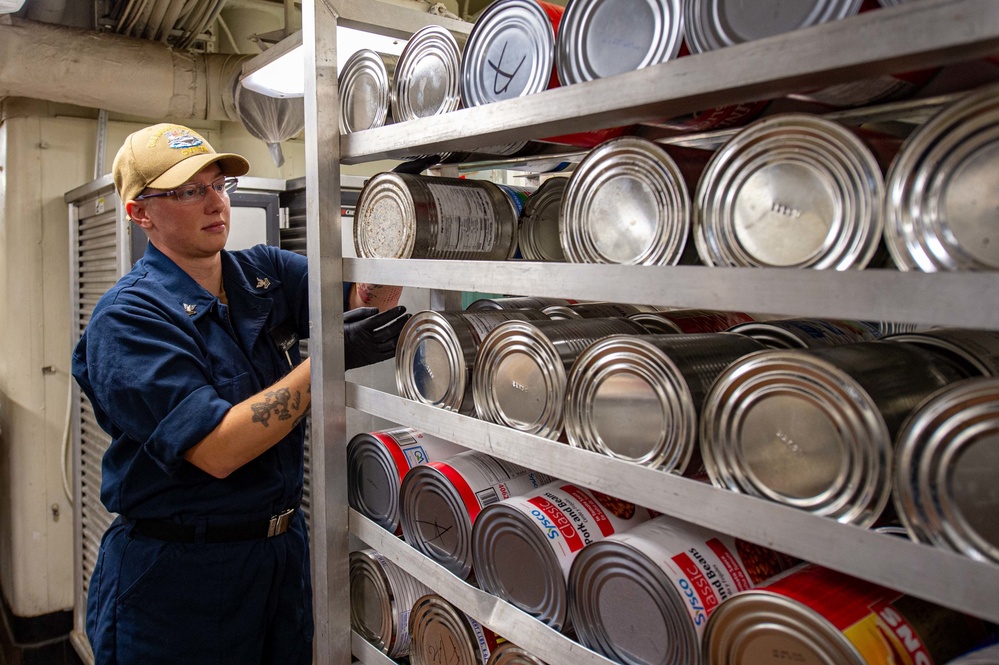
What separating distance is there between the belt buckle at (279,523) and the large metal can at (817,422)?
1385 mm

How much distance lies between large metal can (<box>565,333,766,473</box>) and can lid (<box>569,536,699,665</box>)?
0.14 metres

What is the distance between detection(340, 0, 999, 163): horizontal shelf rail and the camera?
2.10 feet

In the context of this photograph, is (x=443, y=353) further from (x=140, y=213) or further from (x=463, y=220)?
(x=140, y=213)

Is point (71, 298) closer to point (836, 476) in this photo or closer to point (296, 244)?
point (296, 244)

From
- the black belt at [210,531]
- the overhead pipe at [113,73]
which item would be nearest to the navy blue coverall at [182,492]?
the black belt at [210,531]

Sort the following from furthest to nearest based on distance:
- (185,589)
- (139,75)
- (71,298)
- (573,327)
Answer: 1. (71,298)
2. (139,75)
3. (185,589)
4. (573,327)


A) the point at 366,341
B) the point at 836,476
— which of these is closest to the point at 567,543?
the point at 836,476

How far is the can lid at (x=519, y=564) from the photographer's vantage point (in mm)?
1155

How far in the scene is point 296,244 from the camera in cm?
301

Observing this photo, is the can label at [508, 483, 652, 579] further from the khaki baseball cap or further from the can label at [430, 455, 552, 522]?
the khaki baseball cap

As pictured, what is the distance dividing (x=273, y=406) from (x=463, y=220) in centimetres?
66

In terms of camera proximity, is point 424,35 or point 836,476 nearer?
point 836,476

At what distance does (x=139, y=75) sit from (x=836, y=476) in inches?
139

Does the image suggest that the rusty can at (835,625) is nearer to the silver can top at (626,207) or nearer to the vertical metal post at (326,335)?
the silver can top at (626,207)
